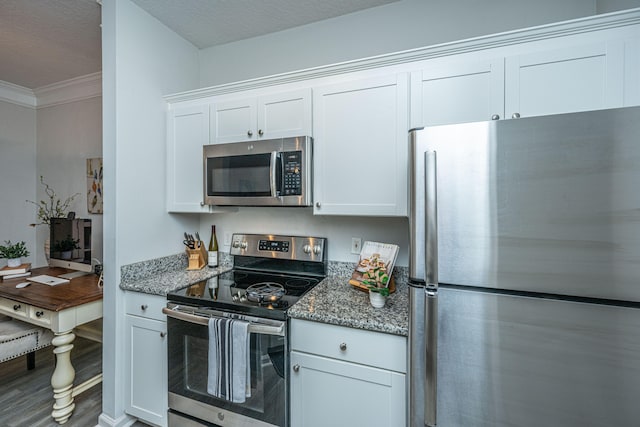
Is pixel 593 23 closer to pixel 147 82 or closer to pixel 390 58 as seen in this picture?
pixel 390 58

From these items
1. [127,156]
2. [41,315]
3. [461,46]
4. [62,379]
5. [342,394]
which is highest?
[461,46]

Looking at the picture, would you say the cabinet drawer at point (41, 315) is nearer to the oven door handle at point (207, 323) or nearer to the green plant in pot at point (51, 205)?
the oven door handle at point (207, 323)

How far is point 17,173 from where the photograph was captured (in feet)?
10.3

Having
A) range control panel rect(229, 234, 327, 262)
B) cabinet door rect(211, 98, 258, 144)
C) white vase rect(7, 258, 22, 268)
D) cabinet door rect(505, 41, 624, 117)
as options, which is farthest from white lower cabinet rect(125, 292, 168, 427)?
cabinet door rect(505, 41, 624, 117)

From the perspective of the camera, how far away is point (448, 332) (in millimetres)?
953

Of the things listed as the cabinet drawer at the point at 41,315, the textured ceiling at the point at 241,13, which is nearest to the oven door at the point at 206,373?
the cabinet drawer at the point at 41,315

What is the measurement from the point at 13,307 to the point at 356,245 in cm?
234

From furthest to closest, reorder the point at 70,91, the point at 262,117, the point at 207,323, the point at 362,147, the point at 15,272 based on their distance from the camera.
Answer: the point at 70,91
the point at 15,272
the point at 262,117
the point at 362,147
the point at 207,323

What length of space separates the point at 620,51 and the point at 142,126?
252cm

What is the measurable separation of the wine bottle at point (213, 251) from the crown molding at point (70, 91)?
80.2 inches

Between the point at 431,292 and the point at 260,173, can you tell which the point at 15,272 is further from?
the point at 431,292

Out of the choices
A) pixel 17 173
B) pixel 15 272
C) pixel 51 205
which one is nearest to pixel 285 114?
pixel 15 272

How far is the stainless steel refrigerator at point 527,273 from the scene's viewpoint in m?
0.80

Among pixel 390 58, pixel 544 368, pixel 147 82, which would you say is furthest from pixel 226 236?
pixel 544 368
